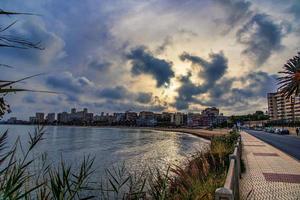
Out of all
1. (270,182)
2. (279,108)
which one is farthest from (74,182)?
(279,108)

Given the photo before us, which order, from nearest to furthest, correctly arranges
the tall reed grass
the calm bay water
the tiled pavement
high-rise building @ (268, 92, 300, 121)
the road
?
the tall reed grass < the tiled pavement < the road < the calm bay water < high-rise building @ (268, 92, 300, 121)

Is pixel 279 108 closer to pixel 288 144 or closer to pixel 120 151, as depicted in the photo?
pixel 288 144

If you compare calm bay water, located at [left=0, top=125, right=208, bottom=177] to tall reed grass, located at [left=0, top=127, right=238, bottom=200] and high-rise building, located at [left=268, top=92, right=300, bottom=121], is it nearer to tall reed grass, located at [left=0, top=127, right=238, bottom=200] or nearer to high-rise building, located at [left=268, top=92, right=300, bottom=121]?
tall reed grass, located at [left=0, top=127, right=238, bottom=200]

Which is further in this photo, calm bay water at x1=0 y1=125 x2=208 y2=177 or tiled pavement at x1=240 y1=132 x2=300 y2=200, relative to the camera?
calm bay water at x1=0 y1=125 x2=208 y2=177

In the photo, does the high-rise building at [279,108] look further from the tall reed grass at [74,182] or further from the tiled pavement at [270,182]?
the tall reed grass at [74,182]

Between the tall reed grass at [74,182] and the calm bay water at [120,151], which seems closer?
the tall reed grass at [74,182]

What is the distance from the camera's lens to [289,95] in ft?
117

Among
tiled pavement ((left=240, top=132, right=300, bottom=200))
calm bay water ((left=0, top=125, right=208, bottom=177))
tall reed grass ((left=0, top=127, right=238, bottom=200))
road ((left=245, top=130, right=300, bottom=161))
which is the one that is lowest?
calm bay water ((left=0, top=125, right=208, bottom=177))

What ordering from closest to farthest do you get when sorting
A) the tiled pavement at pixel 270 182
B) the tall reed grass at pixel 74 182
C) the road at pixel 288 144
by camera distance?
the tall reed grass at pixel 74 182 < the tiled pavement at pixel 270 182 < the road at pixel 288 144

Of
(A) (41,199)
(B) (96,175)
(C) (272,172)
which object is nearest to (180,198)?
(A) (41,199)

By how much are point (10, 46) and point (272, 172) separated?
11134mm

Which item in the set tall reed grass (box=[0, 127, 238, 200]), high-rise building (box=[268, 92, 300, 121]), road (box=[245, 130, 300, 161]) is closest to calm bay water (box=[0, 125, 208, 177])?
tall reed grass (box=[0, 127, 238, 200])

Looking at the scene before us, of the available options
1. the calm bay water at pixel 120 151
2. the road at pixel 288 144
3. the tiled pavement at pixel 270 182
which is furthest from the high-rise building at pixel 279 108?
the tiled pavement at pixel 270 182

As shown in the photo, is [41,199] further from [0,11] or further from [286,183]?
[286,183]
